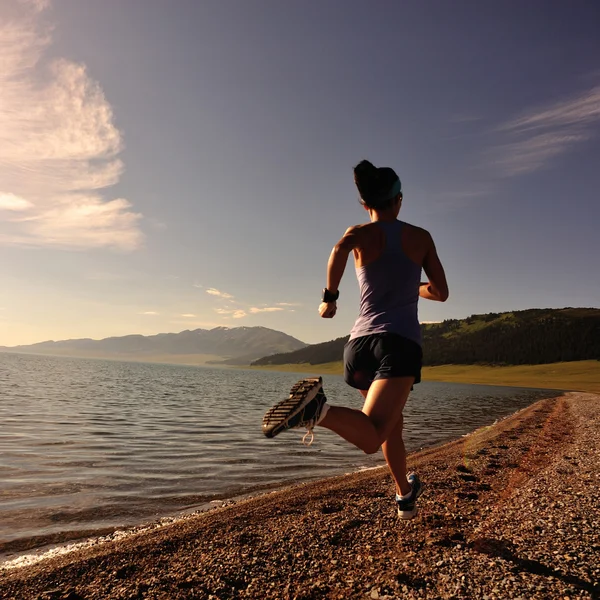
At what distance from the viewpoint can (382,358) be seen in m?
3.46

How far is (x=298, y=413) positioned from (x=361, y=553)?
8.02ft

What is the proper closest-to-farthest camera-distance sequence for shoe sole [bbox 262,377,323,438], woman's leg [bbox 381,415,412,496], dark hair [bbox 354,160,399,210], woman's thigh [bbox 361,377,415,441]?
shoe sole [bbox 262,377,323,438], woman's thigh [bbox 361,377,415,441], dark hair [bbox 354,160,399,210], woman's leg [bbox 381,415,412,496]

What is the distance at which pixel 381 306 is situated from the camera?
11.9ft

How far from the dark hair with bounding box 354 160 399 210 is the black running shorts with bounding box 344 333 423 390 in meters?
1.28

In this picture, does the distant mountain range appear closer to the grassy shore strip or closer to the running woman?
the grassy shore strip

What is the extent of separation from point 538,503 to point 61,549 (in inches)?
278

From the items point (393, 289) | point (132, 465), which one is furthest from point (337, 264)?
point (132, 465)

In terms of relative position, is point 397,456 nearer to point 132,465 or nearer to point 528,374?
point 132,465

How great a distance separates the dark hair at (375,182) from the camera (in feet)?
12.4

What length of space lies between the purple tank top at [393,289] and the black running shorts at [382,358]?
0.07 meters

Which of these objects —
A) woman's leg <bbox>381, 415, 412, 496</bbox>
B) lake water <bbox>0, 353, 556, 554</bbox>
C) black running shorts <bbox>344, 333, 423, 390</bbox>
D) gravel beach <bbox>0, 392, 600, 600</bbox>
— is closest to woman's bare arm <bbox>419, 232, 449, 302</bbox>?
black running shorts <bbox>344, 333, 423, 390</bbox>

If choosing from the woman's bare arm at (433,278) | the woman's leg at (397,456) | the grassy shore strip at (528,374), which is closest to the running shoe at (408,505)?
the woman's leg at (397,456)

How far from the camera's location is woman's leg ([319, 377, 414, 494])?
304 centimetres

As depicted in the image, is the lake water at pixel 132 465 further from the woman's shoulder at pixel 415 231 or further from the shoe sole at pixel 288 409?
the woman's shoulder at pixel 415 231
